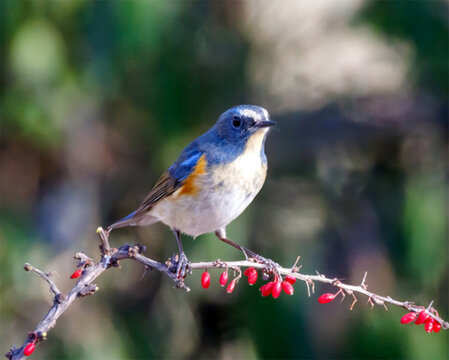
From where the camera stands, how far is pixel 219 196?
2775 millimetres

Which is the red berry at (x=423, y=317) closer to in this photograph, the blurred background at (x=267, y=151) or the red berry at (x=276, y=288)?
the red berry at (x=276, y=288)

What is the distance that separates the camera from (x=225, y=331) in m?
4.62

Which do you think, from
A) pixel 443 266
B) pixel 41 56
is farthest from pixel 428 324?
pixel 41 56

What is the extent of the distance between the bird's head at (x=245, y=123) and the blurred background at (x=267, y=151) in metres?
1.09

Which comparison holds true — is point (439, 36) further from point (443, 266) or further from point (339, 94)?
point (443, 266)

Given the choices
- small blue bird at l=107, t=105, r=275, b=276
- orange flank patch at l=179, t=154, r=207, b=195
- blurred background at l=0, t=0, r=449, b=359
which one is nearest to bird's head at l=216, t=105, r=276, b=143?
small blue bird at l=107, t=105, r=275, b=276

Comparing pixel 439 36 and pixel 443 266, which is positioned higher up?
Result: pixel 439 36

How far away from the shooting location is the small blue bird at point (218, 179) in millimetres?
2793

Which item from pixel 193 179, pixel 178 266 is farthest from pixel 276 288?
pixel 193 179

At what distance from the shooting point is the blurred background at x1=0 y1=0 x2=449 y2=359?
3.90m

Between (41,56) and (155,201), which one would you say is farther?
(41,56)

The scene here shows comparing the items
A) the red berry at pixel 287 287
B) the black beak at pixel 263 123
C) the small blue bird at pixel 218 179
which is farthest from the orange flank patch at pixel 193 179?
the red berry at pixel 287 287

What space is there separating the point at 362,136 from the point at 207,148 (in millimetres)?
1912

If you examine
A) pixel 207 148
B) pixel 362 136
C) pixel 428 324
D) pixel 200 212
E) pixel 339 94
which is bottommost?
pixel 428 324
